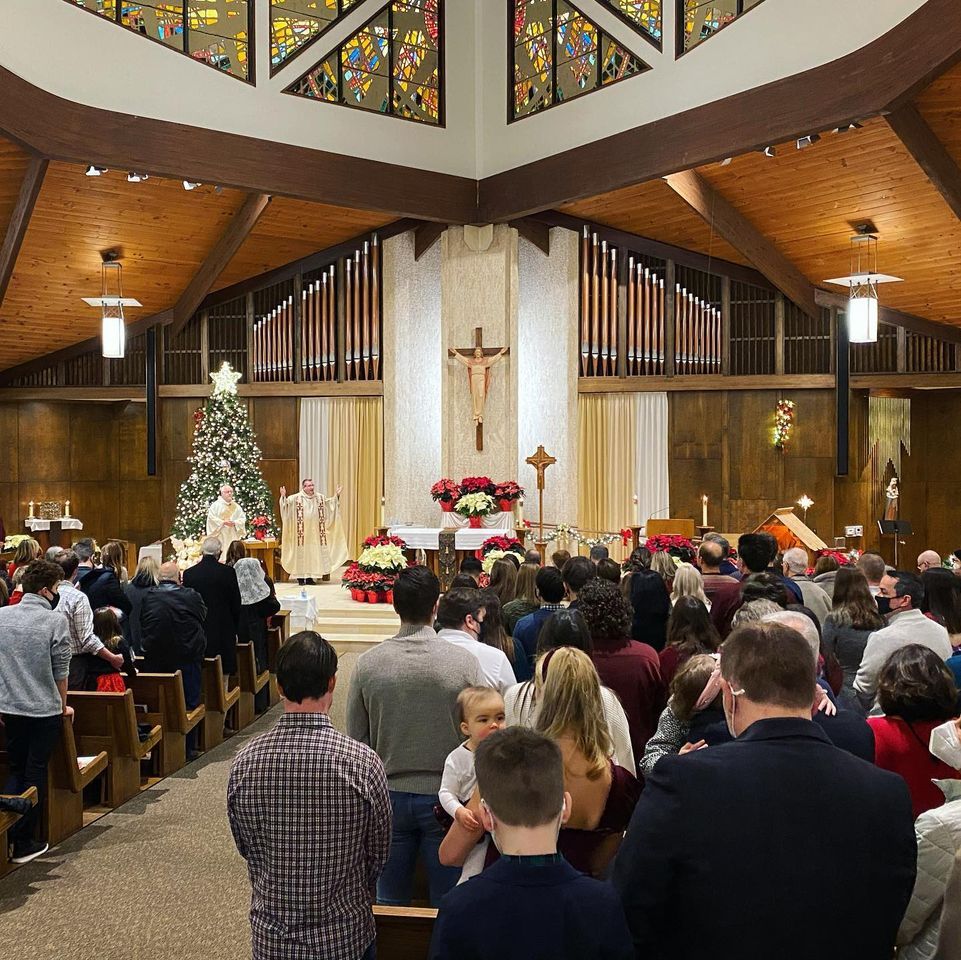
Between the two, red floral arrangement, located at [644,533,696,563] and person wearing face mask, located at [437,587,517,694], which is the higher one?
person wearing face mask, located at [437,587,517,694]

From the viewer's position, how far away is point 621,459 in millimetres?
14875

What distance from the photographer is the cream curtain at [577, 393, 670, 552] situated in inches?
581

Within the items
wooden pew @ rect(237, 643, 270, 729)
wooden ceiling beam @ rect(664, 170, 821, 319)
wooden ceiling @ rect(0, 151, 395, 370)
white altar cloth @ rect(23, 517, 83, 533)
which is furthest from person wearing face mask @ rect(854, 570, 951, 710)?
white altar cloth @ rect(23, 517, 83, 533)

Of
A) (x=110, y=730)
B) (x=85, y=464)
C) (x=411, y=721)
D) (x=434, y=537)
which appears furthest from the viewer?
(x=85, y=464)

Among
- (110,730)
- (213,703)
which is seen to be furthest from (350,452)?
(110,730)

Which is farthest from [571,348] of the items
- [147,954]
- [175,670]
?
[147,954]

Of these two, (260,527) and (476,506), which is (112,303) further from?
(476,506)

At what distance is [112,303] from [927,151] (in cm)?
815

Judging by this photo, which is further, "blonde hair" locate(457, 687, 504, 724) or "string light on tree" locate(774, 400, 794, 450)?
"string light on tree" locate(774, 400, 794, 450)

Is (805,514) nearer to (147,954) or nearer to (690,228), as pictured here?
(690,228)

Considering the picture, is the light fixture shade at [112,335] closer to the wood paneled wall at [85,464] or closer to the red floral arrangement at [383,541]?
the red floral arrangement at [383,541]

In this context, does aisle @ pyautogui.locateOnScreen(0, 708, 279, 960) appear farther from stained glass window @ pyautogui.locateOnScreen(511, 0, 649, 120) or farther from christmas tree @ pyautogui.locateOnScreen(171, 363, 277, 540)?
stained glass window @ pyautogui.locateOnScreen(511, 0, 649, 120)

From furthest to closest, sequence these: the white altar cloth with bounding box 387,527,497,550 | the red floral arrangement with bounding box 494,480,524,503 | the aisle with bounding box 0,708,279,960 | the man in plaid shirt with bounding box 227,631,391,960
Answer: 1. the red floral arrangement with bounding box 494,480,524,503
2. the white altar cloth with bounding box 387,527,497,550
3. the aisle with bounding box 0,708,279,960
4. the man in plaid shirt with bounding box 227,631,391,960

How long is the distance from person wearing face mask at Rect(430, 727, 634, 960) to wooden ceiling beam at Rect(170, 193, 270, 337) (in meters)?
11.4
